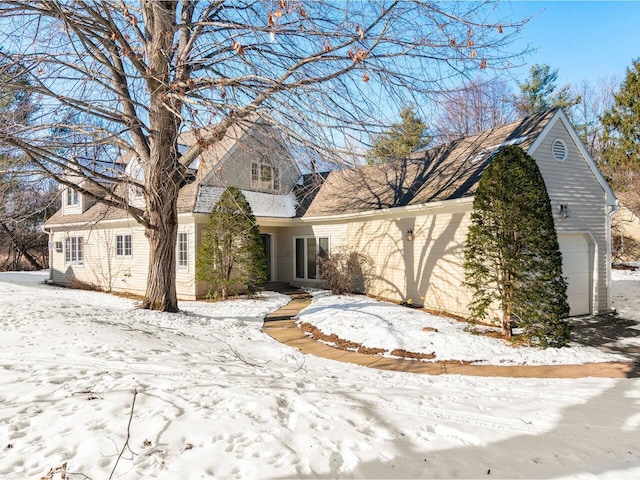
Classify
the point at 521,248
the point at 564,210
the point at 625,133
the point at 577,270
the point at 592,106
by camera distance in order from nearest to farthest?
1. the point at 521,248
2. the point at 564,210
3. the point at 577,270
4. the point at 625,133
5. the point at 592,106

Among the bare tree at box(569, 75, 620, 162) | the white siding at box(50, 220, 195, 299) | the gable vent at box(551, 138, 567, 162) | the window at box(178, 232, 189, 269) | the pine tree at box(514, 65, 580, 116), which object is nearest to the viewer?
the gable vent at box(551, 138, 567, 162)

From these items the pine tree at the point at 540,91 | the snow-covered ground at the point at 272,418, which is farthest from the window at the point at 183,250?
the pine tree at the point at 540,91

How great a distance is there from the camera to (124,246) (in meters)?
15.8

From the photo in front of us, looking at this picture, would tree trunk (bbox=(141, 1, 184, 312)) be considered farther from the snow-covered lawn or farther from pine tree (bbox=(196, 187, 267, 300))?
the snow-covered lawn

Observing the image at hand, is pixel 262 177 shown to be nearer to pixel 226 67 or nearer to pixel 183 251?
pixel 183 251

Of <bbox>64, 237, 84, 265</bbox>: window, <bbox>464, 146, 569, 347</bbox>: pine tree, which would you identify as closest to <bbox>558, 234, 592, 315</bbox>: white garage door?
<bbox>464, 146, 569, 347</bbox>: pine tree

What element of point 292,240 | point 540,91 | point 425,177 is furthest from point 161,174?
point 540,91

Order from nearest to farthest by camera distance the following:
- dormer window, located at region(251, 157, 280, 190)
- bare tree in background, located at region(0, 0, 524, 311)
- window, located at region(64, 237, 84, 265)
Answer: bare tree in background, located at region(0, 0, 524, 311), dormer window, located at region(251, 157, 280, 190), window, located at region(64, 237, 84, 265)

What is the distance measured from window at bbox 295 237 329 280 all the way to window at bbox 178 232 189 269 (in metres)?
4.67

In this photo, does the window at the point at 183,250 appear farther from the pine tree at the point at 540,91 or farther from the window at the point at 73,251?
the pine tree at the point at 540,91

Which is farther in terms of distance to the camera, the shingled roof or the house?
the shingled roof

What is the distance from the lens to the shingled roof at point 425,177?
403 inches

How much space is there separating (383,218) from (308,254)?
4110 millimetres

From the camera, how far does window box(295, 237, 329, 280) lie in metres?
15.4
